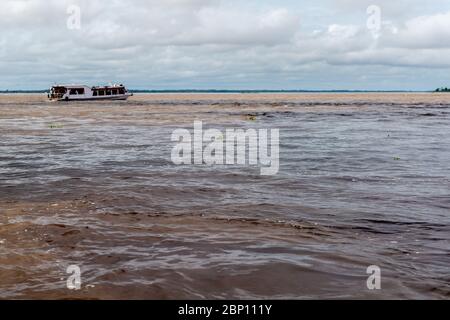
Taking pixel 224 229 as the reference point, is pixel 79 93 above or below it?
above

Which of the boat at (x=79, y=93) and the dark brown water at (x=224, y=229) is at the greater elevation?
the boat at (x=79, y=93)

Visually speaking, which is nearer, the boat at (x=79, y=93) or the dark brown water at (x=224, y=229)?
the dark brown water at (x=224, y=229)

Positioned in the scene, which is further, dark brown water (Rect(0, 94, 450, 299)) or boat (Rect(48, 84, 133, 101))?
boat (Rect(48, 84, 133, 101))

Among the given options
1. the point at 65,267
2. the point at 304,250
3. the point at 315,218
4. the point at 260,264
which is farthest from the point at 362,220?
the point at 65,267

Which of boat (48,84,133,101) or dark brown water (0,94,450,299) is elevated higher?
boat (48,84,133,101)

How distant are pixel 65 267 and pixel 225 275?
2208 millimetres

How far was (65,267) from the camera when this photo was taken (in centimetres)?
689

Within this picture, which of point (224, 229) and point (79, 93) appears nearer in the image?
point (224, 229)

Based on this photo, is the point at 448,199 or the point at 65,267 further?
the point at 448,199
